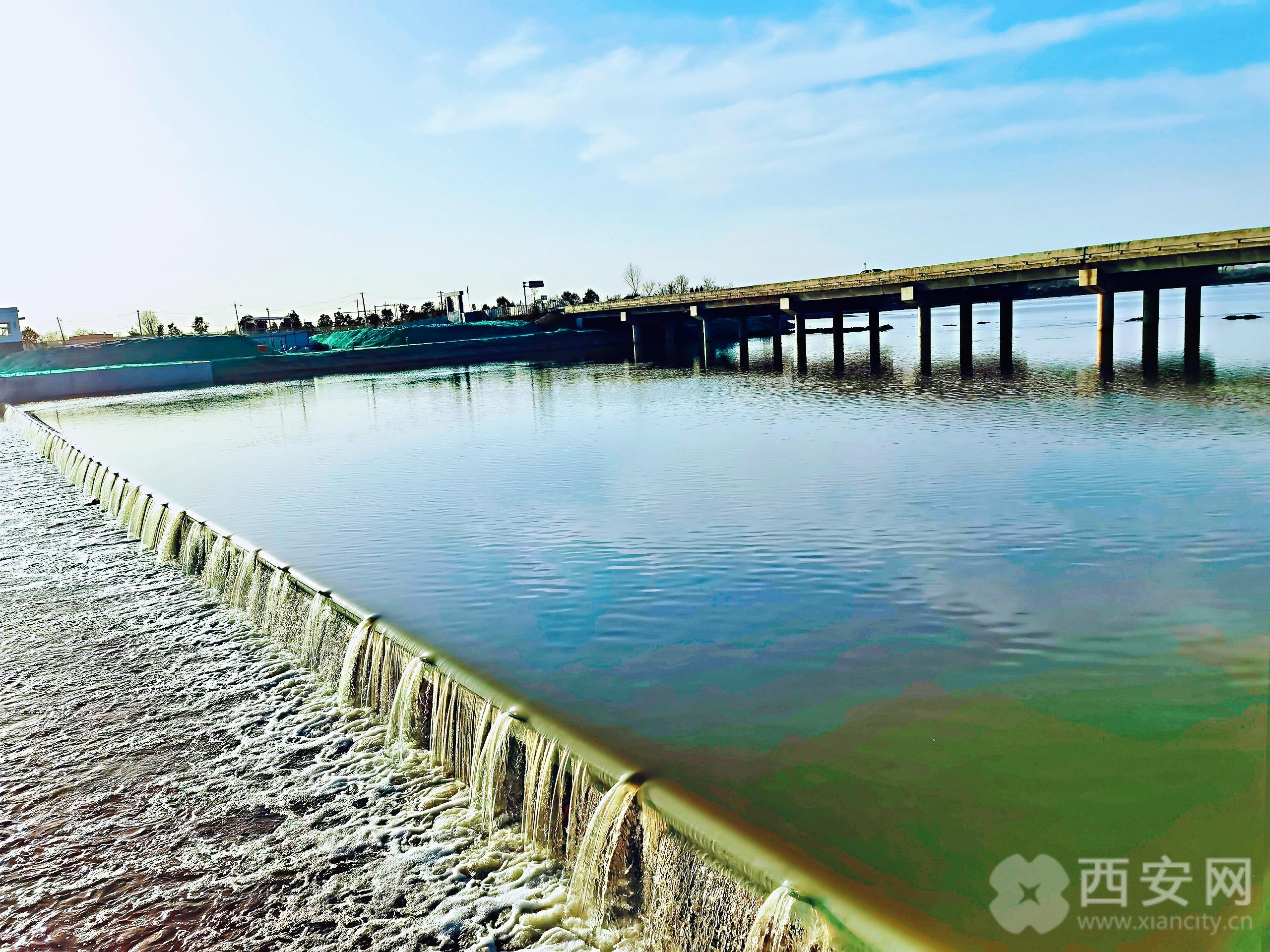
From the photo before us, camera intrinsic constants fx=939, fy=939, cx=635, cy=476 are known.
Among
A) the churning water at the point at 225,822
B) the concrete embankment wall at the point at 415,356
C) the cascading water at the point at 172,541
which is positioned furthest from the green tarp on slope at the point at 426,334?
the churning water at the point at 225,822

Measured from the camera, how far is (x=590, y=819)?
6.44 metres

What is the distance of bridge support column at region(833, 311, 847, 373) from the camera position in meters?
54.2

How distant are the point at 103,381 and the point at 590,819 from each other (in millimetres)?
66433

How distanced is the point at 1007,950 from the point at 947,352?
6306cm

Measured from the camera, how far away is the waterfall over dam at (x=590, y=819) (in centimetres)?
517

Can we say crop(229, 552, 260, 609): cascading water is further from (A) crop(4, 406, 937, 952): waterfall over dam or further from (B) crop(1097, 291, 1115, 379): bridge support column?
(B) crop(1097, 291, 1115, 379): bridge support column

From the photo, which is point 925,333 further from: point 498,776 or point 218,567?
point 498,776

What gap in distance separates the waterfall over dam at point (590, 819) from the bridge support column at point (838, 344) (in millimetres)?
44560

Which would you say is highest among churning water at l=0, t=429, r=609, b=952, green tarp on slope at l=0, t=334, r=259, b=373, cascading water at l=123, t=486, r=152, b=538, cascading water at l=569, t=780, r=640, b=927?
green tarp on slope at l=0, t=334, r=259, b=373

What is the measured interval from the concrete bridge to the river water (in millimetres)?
14659

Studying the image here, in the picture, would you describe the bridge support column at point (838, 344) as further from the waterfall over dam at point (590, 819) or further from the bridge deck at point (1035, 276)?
the waterfall over dam at point (590, 819)

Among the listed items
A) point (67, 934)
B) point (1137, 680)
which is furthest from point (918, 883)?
point (67, 934)

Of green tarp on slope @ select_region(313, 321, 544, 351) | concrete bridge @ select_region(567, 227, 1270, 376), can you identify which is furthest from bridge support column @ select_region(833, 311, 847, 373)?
green tarp on slope @ select_region(313, 321, 544, 351)

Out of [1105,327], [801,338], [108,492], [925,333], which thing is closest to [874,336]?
[801,338]
